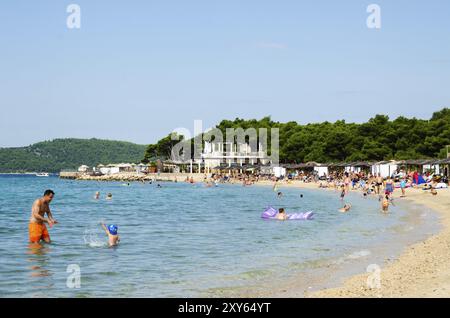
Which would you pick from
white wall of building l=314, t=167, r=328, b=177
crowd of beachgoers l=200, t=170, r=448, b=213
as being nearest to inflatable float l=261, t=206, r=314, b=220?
crowd of beachgoers l=200, t=170, r=448, b=213

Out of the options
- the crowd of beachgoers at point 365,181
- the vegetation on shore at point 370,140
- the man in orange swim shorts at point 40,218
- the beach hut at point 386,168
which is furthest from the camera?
the vegetation on shore at point 370,140

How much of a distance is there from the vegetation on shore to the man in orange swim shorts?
6511cm

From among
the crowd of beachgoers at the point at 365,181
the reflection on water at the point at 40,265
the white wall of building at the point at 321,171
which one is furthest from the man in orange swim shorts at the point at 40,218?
the white wall of building at the point at 321,171

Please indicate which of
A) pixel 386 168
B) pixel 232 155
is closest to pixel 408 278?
pixel 386 168

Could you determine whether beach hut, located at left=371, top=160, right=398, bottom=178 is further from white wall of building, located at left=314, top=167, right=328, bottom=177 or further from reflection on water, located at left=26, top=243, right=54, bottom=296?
reflection on water, located at left=26, top=243, right=54, bottom=296

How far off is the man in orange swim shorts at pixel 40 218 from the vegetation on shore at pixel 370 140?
6511 cm

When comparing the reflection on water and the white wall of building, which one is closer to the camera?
the reflection on water

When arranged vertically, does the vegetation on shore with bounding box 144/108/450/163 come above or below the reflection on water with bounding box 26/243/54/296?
above

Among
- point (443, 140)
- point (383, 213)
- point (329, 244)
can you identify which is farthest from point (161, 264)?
point (443, 140)

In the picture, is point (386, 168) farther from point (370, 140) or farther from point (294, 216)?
point (294, 216)

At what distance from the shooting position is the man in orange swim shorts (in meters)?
15.2

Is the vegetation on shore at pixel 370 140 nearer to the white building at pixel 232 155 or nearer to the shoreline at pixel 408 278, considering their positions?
the white building at pixel 232 155

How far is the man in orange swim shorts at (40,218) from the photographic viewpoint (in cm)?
1519
